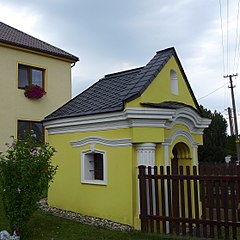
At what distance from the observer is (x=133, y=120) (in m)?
7.97

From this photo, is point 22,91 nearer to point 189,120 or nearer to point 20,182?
point 189,120

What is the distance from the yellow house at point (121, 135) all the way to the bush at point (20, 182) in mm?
2112

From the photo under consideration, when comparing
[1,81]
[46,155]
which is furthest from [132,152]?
[1,81]

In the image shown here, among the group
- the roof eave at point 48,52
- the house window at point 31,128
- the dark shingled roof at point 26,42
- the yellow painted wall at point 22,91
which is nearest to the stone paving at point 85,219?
the yellow painted wall at point 22,91

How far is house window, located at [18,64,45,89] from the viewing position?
59.9 feet

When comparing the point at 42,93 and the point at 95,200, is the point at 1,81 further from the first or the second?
the point at 95,200

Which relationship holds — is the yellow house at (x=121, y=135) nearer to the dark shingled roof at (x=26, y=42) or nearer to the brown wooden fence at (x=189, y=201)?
the brown wooden fence at (x=189, y=201)

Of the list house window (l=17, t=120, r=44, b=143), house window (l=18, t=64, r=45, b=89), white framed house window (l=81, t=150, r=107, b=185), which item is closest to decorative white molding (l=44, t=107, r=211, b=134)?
white framed house window (l=81, t=150, r=107, b=185)

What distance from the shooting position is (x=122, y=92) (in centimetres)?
904

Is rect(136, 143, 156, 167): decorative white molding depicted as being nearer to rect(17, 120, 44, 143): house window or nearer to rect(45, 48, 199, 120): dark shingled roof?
rect(45, 48, 199, 120): dark shingled roof

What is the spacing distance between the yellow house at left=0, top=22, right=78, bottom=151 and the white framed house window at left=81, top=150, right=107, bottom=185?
885 cm

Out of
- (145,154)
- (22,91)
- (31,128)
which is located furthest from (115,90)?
(31,128)

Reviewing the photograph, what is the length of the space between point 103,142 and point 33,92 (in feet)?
34.7

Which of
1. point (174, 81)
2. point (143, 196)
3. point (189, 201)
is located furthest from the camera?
point (174, 81)
